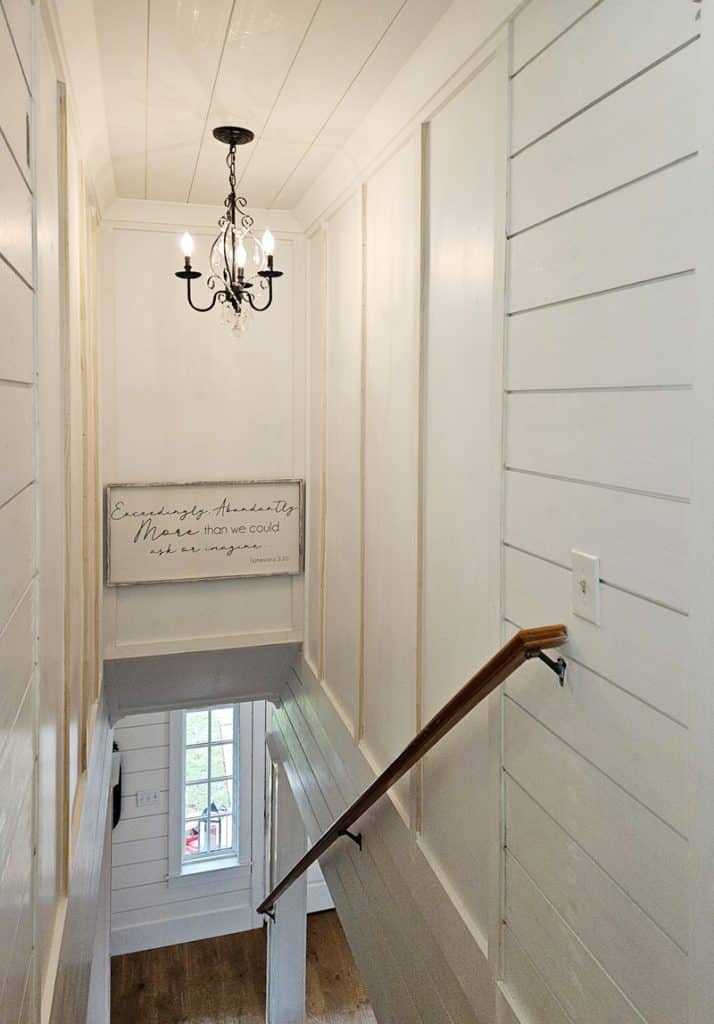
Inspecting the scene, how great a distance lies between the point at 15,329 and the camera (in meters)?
1.15

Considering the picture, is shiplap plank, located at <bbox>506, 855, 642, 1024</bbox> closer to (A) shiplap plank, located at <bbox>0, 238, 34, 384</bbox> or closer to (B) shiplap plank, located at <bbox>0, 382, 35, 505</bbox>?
(B) shiplap plank, located at <bbox>0, 382, 35, 505</bbox>

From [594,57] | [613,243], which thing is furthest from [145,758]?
[594,57]

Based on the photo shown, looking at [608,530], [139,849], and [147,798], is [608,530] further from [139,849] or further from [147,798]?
[139,849]

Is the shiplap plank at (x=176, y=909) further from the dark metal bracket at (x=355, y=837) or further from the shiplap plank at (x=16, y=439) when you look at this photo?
the shiplap plank at (x=16, y=439)

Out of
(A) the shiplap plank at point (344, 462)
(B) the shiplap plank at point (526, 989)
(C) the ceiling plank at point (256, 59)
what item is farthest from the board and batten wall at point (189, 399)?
(B) the shiplap plank at point (526, 989)

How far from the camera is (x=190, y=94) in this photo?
2.15 metres

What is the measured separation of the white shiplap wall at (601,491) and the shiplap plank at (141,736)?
398cm

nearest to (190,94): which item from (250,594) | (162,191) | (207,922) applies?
(162,191)

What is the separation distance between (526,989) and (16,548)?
1238 mm

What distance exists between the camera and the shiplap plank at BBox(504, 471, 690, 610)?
1.08 m

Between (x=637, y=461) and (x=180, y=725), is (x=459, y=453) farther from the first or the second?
(x=180, y=725)

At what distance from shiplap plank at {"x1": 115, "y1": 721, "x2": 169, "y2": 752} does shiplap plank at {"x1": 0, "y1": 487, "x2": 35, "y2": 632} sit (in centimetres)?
411

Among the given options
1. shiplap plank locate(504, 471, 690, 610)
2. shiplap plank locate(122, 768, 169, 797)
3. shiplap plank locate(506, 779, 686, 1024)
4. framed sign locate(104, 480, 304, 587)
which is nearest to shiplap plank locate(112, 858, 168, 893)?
shiplap plank locate(122, 768, 169, 797)

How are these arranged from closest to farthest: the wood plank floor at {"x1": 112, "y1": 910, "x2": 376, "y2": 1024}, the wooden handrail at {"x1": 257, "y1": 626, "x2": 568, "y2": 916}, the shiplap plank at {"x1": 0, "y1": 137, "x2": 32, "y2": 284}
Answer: the shiplap plank at {"x1": 0, "y1": 137, "x2": 32, "y2": 284}, the wooden handrail at {"x1": 257, "y1": 626, "x2": 568, "y2": 916}, the wood plank floor at {"x1": 112, "y1": 910, "x2": 376, "y2": 1024}
